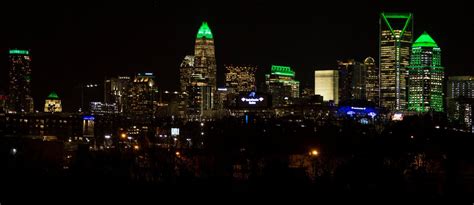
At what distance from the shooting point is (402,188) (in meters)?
18.1

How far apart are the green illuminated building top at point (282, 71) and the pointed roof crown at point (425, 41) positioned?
21.6m

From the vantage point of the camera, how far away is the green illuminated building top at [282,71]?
120812mm

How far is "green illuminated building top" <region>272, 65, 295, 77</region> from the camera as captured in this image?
121 meters

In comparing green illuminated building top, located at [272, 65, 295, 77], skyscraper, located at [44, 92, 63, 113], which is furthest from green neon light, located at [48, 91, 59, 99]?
green illuminated building top, located at [272, 65, 295, 77]

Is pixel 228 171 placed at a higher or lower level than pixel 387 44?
lower

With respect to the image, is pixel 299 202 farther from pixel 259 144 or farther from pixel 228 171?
pixel 259 144

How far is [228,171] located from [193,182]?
407 cm

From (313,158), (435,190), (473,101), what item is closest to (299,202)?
(435,190)

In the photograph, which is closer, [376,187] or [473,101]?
[376,187]

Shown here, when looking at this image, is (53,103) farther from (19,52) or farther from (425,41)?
(425,41)

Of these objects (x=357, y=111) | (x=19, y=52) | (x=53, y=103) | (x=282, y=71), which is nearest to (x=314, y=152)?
(x=357, y=111)

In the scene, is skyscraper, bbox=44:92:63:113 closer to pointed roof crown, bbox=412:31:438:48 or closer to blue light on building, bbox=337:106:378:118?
blue light on building, bbox=337:106:378:118

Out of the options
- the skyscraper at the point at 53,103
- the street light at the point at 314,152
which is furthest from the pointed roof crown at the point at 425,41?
the street light at the point at 314,152

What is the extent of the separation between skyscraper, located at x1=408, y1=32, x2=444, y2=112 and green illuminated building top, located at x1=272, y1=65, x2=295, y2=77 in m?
20.8
